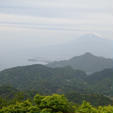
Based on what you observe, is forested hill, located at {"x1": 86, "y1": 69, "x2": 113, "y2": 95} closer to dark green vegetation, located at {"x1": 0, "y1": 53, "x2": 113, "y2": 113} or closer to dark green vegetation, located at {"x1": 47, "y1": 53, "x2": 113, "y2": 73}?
dark green vegetation, located at {"x1": 0, "y1": 53, "x2": 113, "y2": 113}

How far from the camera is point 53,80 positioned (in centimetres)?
6531

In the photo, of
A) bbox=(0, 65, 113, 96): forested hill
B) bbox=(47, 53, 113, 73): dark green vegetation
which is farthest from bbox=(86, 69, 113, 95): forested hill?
bbox=(47, 53, 113, 73): dark green vegetation

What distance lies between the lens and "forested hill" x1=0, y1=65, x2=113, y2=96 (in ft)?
177

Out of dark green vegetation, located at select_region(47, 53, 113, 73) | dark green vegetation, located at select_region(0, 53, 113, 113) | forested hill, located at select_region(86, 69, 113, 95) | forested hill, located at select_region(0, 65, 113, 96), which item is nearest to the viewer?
dark green vegetation, located at select_region(0, 53, 113, 113)

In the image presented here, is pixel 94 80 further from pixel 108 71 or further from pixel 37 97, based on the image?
pixel 37 97

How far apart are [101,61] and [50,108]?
107888 mm

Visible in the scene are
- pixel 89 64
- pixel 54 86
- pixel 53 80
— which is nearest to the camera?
pixel 54 86

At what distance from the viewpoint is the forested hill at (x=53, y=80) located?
5391 centimetres

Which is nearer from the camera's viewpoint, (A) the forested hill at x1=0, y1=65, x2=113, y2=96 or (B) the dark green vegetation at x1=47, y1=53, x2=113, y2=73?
(A) the forested hill at x1=0, y1=65, x2=113, y2=96

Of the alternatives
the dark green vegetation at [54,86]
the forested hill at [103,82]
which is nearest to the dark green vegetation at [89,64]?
the dark green vegetation at [54,86]

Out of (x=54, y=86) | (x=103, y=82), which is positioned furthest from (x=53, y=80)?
(x=103, y=82)

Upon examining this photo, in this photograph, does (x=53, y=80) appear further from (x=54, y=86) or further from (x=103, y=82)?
(x=103, y=82)

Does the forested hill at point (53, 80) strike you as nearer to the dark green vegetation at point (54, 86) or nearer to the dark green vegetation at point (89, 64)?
the dark green vegetation at point (54, 86)

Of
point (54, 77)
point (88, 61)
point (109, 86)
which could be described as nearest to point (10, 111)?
point (109, 86)
